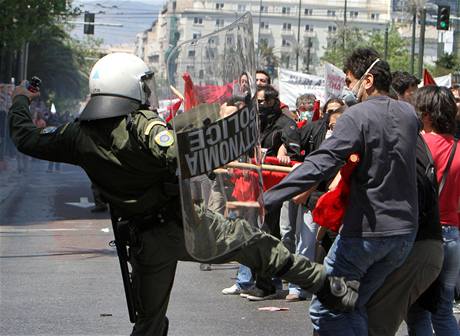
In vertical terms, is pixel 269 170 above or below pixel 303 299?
above

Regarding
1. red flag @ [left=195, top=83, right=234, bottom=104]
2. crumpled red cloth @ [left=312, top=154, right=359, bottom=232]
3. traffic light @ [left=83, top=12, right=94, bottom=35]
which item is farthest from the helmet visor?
traffic light @ [left=83, top=12, right=94, bottom=35]

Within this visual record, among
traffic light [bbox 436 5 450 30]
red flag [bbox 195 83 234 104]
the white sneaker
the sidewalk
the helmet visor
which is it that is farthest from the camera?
traffic light [bbox 436 5 450 30]

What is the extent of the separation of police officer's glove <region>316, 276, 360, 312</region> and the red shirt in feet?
4.35

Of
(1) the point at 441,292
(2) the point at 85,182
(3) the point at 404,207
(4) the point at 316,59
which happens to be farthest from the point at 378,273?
(4) the point at 316,59

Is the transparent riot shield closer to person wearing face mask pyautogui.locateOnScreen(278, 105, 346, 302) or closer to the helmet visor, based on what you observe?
the helmet visor

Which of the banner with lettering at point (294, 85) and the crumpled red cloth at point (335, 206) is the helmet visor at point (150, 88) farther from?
the banner with lettering at point (294, 85)

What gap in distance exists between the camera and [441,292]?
6195 mm

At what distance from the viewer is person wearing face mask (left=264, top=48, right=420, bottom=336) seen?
17.1 feet

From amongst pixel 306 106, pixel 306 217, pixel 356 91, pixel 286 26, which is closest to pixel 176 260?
pixel 356 91

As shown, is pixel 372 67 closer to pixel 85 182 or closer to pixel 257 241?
pixel 257 241

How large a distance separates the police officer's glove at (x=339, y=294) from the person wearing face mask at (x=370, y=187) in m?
0.04

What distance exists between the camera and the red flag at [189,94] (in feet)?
16.8

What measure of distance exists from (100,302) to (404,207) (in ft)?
15.6

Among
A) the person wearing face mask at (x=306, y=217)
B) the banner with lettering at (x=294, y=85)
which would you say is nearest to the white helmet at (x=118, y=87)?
the person wearing face mask at (x=306, y=217)
